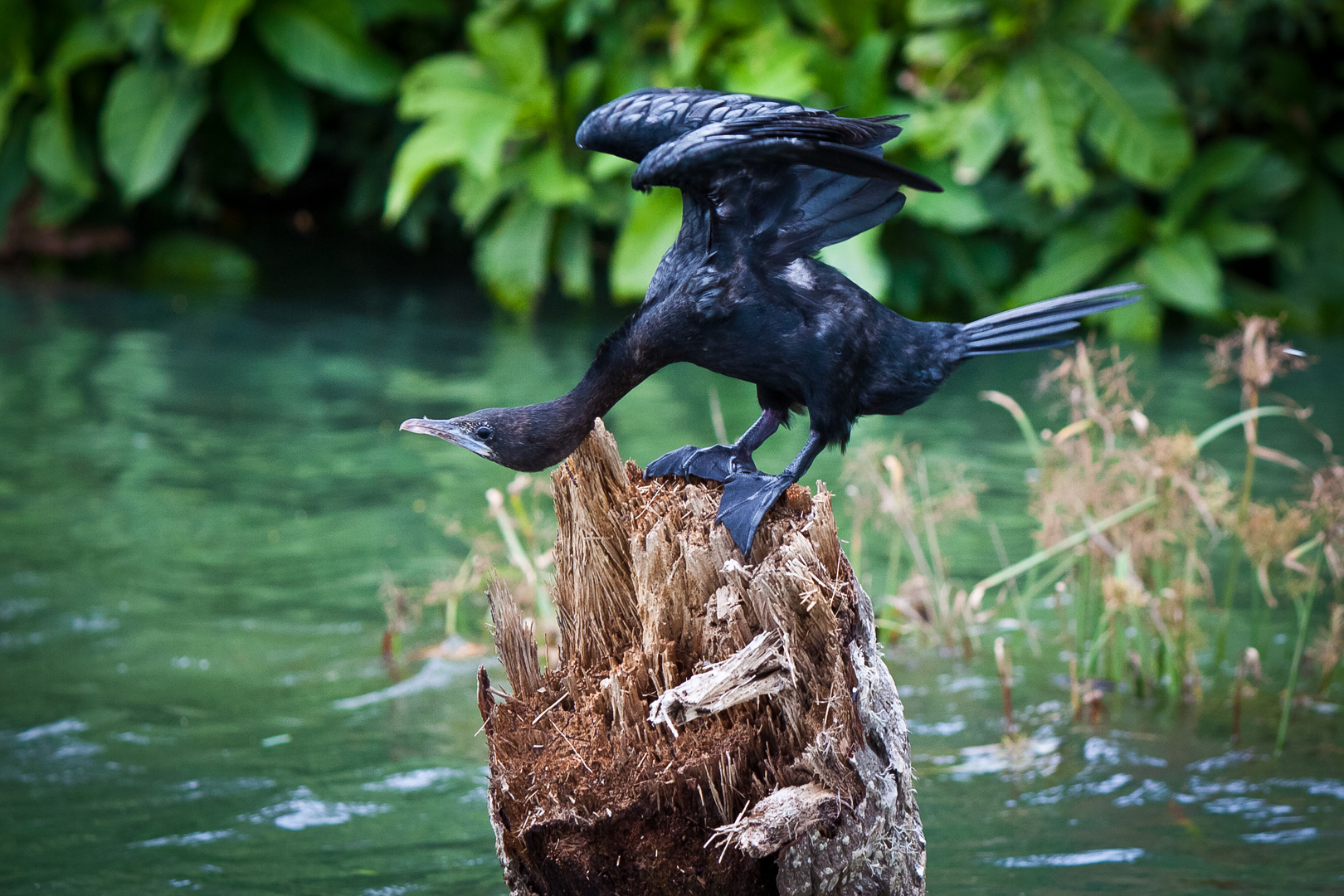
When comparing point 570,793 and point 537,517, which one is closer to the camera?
point 570,793

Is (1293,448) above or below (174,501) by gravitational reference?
below

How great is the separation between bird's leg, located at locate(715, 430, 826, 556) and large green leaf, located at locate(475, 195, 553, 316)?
28.7ft

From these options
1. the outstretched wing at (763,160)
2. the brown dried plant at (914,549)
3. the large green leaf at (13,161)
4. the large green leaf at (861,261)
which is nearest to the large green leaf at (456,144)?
the large green leaf at (861,261)

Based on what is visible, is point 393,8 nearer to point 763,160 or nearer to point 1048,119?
point 1048,119

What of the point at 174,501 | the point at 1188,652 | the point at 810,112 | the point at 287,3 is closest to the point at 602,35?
the point at 287,3

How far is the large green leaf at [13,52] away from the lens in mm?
11656

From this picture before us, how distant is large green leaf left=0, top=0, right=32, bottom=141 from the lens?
11656mm

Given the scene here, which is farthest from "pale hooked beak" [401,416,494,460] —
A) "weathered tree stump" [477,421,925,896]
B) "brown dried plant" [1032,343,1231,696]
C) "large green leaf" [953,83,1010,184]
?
"large green leaf" [953,83,1010,184]

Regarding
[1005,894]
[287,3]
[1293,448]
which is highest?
[287,3]

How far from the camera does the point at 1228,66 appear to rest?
10648 millimetres

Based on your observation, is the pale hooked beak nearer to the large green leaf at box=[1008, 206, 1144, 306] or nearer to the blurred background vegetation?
the blurred background vegetation

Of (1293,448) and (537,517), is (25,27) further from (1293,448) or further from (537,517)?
(1293,448)

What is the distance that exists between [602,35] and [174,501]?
6985 mm

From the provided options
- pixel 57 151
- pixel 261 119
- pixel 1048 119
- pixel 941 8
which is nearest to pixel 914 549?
pixel 1048 119
